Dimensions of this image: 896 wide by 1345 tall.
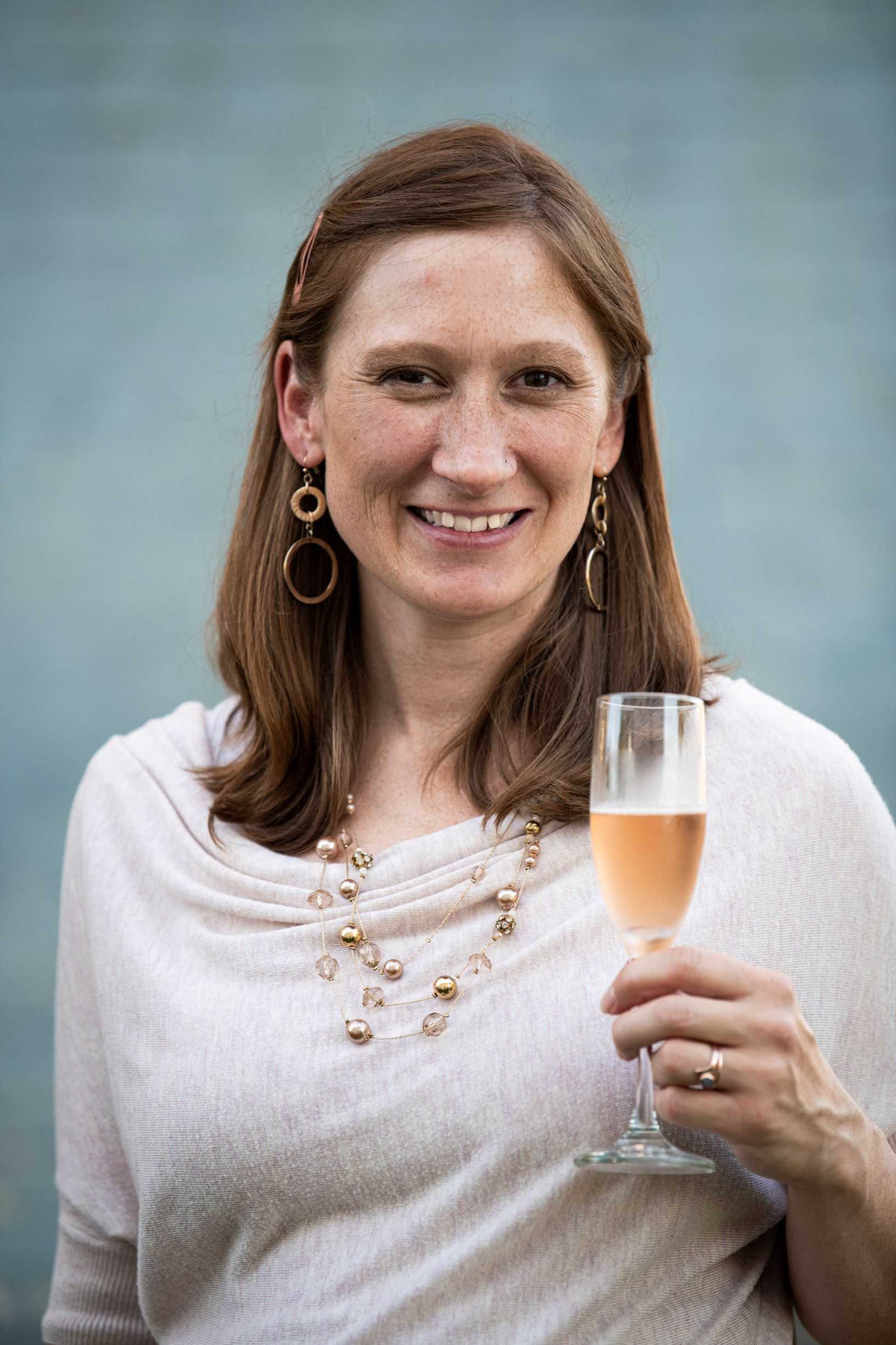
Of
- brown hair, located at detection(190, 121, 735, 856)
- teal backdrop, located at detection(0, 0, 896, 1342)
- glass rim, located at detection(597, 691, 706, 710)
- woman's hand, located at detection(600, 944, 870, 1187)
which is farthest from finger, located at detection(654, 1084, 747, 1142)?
teal backdrop, located at detection(0, 0, 896, 1342)

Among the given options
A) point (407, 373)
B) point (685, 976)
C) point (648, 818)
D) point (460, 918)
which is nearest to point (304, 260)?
point (407, 373)

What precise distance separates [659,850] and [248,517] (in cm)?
101

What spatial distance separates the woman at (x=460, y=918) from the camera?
1.46 m

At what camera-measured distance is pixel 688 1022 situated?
1181mm

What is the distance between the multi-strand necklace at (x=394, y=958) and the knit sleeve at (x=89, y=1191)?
392 mm

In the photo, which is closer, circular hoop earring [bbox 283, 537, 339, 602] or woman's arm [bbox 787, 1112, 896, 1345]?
woman's arm [bbox 787, 1112, 896, 1345]

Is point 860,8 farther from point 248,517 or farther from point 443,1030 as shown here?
point 443,1030

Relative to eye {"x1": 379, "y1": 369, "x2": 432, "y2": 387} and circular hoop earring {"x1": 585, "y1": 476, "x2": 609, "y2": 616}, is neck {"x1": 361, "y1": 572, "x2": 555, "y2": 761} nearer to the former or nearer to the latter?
circular hoop earring {"x1": 585, "y1": 476, "x2": 609, "y2": 616}

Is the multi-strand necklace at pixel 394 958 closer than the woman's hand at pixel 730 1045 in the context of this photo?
No

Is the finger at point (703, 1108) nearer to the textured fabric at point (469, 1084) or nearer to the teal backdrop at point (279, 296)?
the textured fabric at point (469, 1084)

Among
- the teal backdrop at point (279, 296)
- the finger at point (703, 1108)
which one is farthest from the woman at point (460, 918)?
the teal backdrop at point (279, 296)

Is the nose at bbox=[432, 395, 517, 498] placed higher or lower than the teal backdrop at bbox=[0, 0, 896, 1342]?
A: lower

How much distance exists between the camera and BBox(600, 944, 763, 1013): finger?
1184 millimetres

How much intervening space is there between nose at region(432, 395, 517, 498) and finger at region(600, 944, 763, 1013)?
610 millimetres
